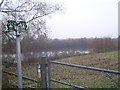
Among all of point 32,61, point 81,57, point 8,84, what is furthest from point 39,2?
point 8,84

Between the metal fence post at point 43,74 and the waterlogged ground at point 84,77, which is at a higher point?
the metal fence post at point 43,74

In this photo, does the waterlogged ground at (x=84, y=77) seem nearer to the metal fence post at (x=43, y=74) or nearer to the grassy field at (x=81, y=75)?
the grassy field at (x=81, y=75)

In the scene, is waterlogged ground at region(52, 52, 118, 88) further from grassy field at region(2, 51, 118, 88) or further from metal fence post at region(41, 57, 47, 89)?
metal fence post at region(41, 57, 47, 89)

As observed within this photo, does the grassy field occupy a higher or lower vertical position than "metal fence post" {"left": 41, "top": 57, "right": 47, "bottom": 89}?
lower

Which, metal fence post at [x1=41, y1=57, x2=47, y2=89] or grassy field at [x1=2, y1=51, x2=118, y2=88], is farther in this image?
grassy field at [x1=2, y1=51, x2=118, y2=88]

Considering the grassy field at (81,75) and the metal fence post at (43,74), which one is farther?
the grassy field at (81,75)

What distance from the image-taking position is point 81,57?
63.5ft

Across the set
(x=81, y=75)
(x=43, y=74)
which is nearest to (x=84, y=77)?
(x=81, y=75)

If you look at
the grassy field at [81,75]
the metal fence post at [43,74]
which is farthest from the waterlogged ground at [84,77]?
the metal fence post at [43,74]

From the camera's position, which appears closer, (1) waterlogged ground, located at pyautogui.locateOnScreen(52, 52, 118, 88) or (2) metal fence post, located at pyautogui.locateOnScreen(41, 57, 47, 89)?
(2) metal fence post, located at pyautogui.locateOnScreen(41, 57, 47, 89)

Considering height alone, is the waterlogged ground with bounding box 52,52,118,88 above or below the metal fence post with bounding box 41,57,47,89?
below

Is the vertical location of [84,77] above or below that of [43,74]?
below

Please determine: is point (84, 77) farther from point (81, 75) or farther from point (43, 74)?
point (43, 74)

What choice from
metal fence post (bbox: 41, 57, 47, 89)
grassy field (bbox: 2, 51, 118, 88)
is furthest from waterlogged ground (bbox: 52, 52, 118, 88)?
metal fence post (bbox: 41, 57, 47, 89)
